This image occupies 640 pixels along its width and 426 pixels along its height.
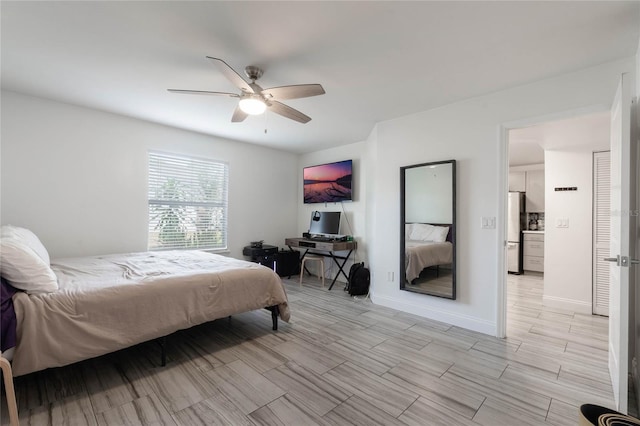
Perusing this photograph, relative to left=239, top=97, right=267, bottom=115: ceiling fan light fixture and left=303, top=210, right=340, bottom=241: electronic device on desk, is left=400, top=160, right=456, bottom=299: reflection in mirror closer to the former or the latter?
left=303, top=210, right=340, bottom=241: electronic device on desk

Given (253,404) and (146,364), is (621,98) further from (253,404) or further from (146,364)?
(146,364)

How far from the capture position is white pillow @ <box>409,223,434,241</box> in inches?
133

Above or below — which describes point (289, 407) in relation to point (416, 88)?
below

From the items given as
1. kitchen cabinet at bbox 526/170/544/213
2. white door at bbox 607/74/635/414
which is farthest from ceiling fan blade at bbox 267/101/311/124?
kitchen cabinet at bbox 526/170/544/213

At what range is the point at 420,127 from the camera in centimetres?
342

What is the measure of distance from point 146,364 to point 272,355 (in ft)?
3.20

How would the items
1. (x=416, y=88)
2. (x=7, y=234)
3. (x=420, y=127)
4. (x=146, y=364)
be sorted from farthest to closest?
(x=420, y=127), (x=416, y=88), (x=146, y=364), (x=7, y=234)

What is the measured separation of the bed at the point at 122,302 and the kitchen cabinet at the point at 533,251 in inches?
219

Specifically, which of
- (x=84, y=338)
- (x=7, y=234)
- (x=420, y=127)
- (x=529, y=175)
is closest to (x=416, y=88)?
(x=420, y=127)

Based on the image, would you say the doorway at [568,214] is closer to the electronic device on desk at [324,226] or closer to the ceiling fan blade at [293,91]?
the ceiling fan blade at [293,91]

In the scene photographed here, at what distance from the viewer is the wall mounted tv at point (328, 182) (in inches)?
193

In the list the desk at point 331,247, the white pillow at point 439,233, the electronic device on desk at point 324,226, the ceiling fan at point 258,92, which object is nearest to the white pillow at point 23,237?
the ceiling fan at point 258,92

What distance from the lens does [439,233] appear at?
3.29 metres

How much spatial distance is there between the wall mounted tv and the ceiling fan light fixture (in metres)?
2.68
